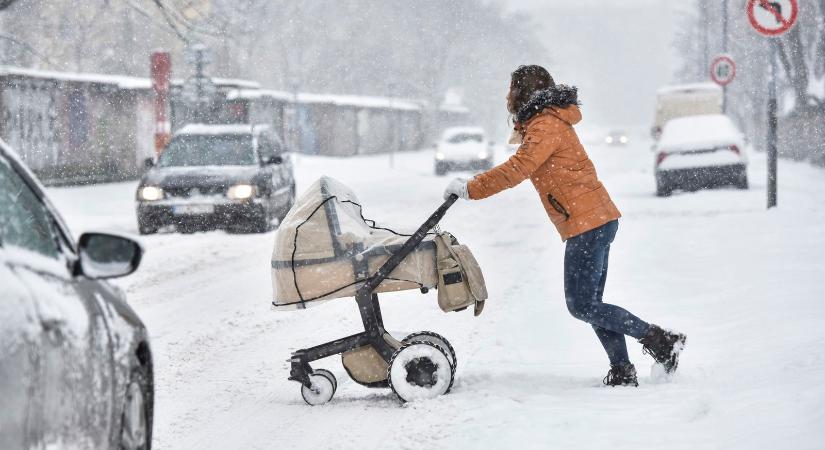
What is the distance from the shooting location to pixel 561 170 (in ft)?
18.7

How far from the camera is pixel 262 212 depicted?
1593 centimetres

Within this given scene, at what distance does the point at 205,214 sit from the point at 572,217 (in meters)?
10.6

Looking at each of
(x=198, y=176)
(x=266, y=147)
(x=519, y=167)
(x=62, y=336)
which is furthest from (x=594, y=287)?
(x=266, y=147)

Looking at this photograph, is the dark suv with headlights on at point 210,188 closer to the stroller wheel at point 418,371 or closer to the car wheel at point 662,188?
the car wheel at point 662,188

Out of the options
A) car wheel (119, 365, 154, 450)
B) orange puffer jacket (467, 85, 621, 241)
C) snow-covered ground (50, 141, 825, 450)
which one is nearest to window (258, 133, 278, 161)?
Answer: snow-covered ground (50, 141, 825, 450)

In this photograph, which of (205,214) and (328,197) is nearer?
(328,197)

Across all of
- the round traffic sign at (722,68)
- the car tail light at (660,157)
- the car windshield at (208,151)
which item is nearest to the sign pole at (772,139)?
the car tail light at (660,157)

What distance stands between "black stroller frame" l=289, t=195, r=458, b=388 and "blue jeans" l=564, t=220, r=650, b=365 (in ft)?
2.33

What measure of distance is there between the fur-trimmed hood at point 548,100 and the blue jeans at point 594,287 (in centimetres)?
66

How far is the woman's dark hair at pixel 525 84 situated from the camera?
575 centimetres

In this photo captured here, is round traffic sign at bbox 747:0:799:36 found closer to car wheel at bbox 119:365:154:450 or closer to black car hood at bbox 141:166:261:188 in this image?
black car hood at bbox 141:166:261:188

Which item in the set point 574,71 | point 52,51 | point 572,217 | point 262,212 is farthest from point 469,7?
point 574,71

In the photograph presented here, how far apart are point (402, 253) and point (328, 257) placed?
37cm

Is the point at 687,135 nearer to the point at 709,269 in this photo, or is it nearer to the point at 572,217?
the point at 709,269
